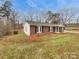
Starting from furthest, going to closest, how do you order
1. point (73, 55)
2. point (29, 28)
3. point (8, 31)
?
point (8, 31)
point (29, 28)
point (73, 55)

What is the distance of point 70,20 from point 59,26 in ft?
93.8

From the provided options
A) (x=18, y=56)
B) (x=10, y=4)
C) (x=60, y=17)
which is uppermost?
(x=10, y=4)

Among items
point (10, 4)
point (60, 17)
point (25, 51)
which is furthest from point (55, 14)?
point (25, 51)

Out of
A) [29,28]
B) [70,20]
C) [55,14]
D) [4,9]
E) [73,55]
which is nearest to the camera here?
[73,55]

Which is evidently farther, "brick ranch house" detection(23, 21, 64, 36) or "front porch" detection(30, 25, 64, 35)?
"front porch" detection(30, 25, 64, 35)

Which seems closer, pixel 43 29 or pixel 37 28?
pixel 37 28

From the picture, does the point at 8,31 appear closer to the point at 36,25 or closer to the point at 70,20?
the point at 36,25

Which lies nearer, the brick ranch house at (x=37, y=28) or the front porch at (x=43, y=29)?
the brick ranch house at (x=37, y=28)

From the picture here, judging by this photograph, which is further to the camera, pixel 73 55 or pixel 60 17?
pixel 60 17

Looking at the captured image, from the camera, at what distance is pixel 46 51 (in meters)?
13.0

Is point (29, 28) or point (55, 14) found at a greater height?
point (55, 14)

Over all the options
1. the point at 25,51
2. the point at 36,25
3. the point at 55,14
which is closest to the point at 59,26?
the point at 36,25

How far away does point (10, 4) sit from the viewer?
54.8 m

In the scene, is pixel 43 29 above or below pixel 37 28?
below
